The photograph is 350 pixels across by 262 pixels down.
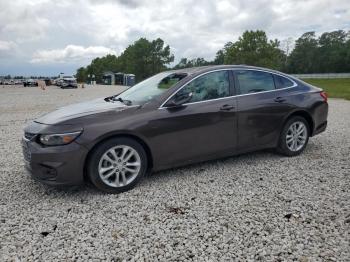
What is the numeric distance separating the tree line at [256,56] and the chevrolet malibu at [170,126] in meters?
50.9

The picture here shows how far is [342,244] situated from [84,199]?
8.91 ft

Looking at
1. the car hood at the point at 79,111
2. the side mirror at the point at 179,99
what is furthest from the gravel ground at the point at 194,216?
the side mirror at the point at 179,99

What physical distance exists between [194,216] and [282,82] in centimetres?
295

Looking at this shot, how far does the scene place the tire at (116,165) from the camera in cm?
358

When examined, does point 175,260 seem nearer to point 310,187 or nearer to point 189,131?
point 189,131

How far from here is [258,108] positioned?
180 inches

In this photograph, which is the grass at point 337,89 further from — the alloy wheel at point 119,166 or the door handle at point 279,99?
the alloy wheel at point 119,166

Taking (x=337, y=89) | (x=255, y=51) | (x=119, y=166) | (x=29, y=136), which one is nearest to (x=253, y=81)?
(x=119, y=166)

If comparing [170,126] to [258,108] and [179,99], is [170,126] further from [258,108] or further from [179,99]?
[258,108]

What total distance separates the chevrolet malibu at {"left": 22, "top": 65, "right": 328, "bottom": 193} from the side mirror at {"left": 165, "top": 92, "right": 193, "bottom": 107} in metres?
0.01

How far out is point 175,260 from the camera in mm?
2453

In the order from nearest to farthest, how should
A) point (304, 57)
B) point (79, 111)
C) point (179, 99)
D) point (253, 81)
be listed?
point (79, 111), point (179, 99), point (253, 81), point (304, 57)

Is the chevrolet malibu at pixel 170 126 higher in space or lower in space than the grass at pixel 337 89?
lower

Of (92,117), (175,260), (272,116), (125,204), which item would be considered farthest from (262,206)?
(92,117)
